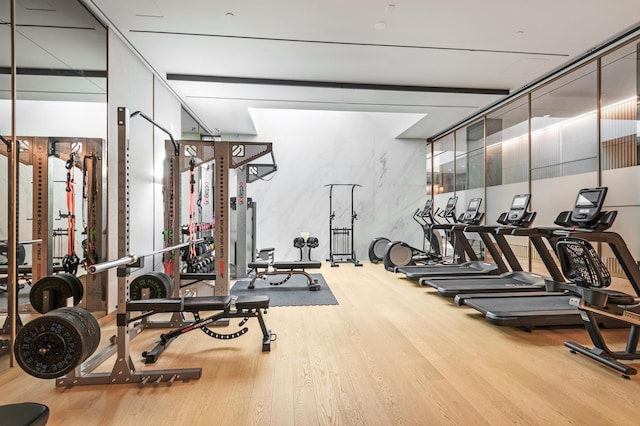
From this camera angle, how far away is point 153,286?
3.24m

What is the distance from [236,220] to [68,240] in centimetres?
281

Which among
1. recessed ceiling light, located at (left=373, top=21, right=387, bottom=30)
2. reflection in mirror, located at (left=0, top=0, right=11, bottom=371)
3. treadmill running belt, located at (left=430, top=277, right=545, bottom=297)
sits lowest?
treadmill running belt, located at (left=430, top=277, right=545, bottom=297)

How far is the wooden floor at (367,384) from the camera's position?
1849mm

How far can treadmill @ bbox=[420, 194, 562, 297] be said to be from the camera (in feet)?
12.7

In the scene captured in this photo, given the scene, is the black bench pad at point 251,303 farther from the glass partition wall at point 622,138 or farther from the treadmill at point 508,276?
the glass partition wall at point 622,138

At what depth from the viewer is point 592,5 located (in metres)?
3.13

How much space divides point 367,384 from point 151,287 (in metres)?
2.31

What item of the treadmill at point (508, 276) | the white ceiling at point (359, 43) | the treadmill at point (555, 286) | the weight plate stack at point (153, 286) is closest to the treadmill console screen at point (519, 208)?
the treadmill at point (508, 276)

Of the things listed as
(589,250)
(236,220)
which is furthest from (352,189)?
(589,250)

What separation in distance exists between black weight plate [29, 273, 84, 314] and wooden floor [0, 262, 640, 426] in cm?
52

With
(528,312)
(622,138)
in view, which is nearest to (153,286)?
(528,312)

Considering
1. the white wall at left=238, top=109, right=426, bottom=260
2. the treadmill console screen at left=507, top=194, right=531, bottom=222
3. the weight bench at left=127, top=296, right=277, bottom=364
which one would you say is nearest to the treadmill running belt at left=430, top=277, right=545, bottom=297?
the treadmill console screen at left=507, top=194, right=531, bottom=222

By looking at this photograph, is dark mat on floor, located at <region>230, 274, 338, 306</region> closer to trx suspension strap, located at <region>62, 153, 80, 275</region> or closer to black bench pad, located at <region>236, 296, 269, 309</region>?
black bench pad, located at <region>236, 296, 269, 309</region>

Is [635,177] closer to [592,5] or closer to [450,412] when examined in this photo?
[592,5]
